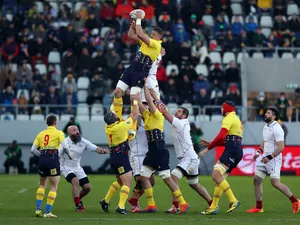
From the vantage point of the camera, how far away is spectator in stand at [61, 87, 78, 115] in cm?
3694

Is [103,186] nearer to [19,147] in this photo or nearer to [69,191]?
[69,191]

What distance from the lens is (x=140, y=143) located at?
2209cm

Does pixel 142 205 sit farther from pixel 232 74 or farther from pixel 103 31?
pixel 103 31

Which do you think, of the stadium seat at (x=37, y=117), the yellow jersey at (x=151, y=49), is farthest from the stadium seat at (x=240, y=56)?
the yellow jersey at (x=151, y=49)

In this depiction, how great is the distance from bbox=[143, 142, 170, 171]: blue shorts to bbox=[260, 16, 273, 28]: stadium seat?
20329mm

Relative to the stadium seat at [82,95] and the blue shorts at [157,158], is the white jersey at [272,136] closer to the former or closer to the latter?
the blue shorts at [157,158]

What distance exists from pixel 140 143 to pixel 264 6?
20.5 m

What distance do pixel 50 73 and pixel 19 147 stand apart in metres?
3.34

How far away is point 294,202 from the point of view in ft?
68.7

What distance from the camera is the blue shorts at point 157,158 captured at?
20.9 m

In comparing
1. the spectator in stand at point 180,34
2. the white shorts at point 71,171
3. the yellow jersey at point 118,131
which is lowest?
the white shorts at point 71,171

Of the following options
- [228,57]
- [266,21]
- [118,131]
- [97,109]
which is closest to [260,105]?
[228,57]

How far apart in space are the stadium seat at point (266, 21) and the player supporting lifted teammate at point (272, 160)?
19374mm

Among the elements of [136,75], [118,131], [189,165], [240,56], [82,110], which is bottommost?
[189,165]
